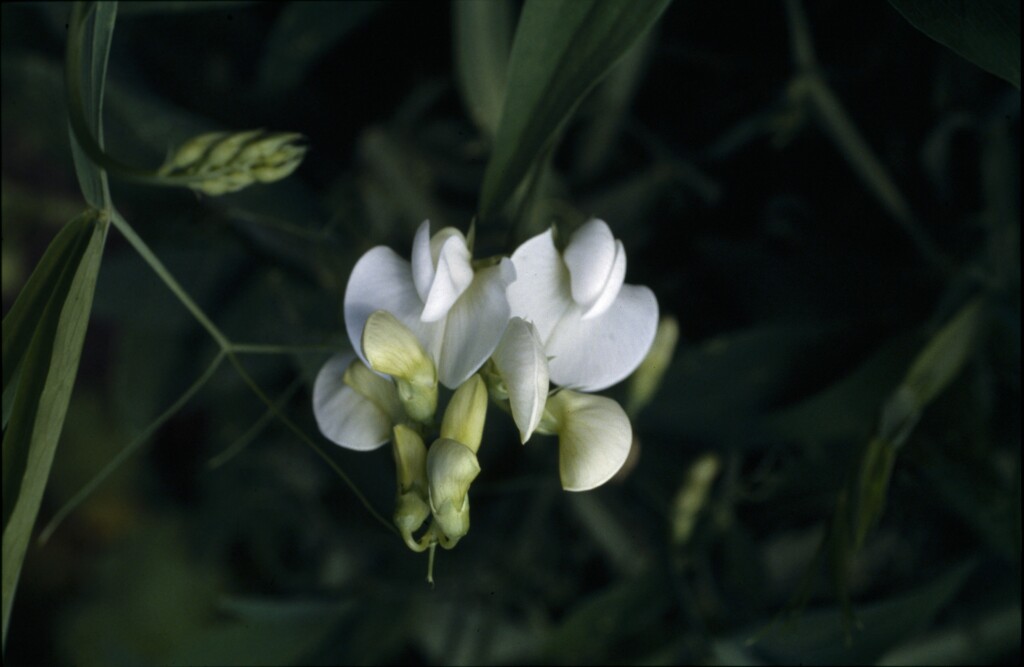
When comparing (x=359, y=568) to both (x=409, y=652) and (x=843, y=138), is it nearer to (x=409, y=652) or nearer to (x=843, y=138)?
(x=409, y=652)

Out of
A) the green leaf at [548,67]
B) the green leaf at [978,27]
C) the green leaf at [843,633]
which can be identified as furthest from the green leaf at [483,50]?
the green leaf at [843,633]

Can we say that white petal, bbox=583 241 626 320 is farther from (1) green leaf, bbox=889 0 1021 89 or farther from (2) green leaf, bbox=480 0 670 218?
(1) green leaf, bbox=889 0 1021 89

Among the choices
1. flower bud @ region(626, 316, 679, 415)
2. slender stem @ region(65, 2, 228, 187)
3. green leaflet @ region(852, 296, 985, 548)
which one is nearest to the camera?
slender stem @ region(65, 2, 228, 187)

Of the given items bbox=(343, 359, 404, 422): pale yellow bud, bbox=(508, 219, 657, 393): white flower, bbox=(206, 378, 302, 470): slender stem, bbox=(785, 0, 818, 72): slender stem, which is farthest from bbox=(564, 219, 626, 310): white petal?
bbox=(785, 0, 818, 72): slender stem

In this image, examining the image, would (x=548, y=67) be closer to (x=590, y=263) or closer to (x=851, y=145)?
(x=590, y=263)

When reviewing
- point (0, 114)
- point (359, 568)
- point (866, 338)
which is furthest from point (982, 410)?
point (0, 114)

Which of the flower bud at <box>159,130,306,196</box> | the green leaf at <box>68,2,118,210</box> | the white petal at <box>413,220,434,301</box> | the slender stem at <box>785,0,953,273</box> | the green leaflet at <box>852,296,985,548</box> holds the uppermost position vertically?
the green leaf at <box>68,2,118,210</box>
